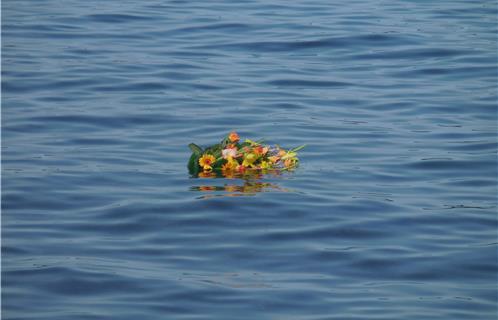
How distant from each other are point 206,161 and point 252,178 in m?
0.45

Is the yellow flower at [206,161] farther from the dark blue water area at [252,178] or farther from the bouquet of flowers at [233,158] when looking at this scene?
the dark blue water area at [252,178]

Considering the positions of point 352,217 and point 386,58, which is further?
point 386,58

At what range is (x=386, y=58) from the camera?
56.5ft

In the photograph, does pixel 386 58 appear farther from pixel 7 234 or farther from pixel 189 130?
pixel 7 234

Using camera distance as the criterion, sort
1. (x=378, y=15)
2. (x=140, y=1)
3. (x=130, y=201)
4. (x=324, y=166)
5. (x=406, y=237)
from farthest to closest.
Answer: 1. (x=140, y=1)
2. (x=378, y=15)
3. (x=324, y=166)
4. (x=130, y=201)
5. (x=406, y=237)

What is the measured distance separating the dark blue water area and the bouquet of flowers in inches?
7.1

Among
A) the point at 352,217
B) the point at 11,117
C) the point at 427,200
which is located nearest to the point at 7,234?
the point at 352,217

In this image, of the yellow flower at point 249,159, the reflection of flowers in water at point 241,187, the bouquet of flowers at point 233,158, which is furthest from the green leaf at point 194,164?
the yellow flower at point 249,159

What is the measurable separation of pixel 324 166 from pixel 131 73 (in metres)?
5.04

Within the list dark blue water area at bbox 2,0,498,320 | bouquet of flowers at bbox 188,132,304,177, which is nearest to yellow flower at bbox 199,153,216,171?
bouquet of flowers at bbox 188,132,304,177

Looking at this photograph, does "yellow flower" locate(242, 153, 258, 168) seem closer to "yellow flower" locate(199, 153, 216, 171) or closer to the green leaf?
"yellow flower" locate(199, 153, 216, 171)

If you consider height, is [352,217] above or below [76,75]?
below

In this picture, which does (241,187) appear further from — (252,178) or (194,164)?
(194,164)

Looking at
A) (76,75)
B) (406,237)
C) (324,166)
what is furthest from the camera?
(76,75)
